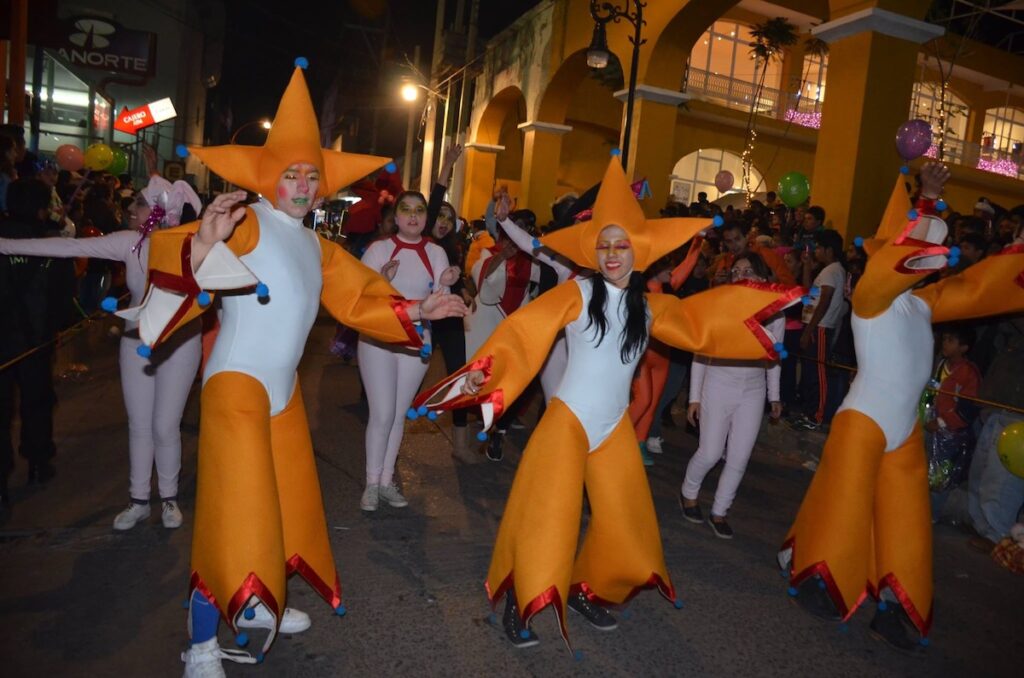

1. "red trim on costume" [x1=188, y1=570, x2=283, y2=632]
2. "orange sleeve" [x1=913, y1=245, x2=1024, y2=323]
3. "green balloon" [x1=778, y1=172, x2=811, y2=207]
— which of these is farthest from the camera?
"green balloon" [x1=778, y1=172, x2=811, y2=207]

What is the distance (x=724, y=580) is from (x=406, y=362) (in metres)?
2.40

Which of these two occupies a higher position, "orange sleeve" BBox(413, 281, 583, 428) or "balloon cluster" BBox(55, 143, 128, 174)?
"balloon cluster" BBox(55, 143, 128, 174)

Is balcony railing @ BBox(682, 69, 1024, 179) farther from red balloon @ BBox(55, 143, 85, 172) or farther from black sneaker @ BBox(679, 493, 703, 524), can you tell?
black sneaker @ BBox(679, 493, 703, 524)

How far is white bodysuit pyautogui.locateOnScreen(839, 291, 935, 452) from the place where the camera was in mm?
4047

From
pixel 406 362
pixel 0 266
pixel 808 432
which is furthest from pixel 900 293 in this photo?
pixel 0 266

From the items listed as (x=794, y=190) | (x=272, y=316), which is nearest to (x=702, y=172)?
(x=794, y=190)

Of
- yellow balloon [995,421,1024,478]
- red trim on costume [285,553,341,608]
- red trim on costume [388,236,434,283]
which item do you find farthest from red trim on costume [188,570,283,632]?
yellow balloon [995,421,1024,478]

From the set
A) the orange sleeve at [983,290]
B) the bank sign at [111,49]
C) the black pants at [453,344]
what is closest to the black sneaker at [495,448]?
the black pants at [453,344]

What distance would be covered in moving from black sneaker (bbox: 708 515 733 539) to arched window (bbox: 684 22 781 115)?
60.1 feet

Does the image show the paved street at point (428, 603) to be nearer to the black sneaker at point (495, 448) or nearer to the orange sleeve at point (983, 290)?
the black sneaker at point (495, 448)

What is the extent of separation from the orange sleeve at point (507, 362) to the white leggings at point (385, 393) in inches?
59.9

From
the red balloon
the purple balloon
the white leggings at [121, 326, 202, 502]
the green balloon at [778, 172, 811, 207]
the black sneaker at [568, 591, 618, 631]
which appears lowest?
the black sneaker at [568, 591, 618, 631]

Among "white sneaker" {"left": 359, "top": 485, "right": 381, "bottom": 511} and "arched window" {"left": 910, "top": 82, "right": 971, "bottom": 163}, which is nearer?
"white sneaker" {"left": 359, "top": 485, "right": 381, "bottom": 511}

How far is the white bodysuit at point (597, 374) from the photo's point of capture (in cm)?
375
